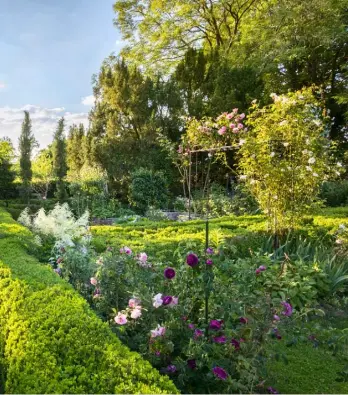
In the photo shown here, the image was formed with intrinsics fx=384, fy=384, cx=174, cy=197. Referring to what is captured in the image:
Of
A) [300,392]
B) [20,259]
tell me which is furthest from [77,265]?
[300,392]

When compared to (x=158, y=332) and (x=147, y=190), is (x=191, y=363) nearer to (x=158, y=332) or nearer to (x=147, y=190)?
(x=158, y=332)

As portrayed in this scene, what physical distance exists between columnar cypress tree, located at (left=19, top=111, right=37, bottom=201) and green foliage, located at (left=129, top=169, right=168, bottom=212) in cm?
395

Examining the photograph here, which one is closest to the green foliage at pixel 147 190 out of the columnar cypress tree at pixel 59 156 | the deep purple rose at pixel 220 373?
the columnar cypress tree at pixel 59 156

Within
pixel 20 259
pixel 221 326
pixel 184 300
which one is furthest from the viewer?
pixel 20 259

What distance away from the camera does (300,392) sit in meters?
2.72

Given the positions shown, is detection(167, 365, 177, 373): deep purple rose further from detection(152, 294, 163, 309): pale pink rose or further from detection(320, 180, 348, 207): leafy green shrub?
detection(320, 180, 348, 207): leafy green shrub

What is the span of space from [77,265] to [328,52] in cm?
1532

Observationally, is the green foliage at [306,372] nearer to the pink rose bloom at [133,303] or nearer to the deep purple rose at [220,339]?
the deep purple rose at [220,339]

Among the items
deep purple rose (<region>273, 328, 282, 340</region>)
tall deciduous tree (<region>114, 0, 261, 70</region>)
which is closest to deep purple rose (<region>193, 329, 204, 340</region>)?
deep purple rose (<region>273, 328, 282, 340</region>)

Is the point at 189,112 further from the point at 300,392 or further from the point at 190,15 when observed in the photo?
the point at 300,392

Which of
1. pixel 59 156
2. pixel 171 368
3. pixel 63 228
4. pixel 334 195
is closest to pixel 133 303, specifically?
pixel 171 368

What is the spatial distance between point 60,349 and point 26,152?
41.1 feet

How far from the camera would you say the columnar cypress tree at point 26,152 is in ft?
43.6

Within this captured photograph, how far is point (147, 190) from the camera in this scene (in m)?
11.8
